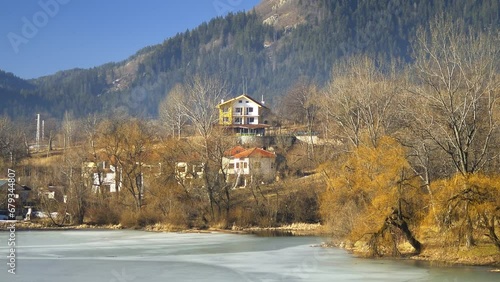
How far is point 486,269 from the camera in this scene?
2662 centimetres

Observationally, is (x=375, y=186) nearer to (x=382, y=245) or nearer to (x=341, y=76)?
(x=382, y=245)

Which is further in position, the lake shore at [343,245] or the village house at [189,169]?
the village house at [189,169]

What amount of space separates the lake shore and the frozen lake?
4.36 ft

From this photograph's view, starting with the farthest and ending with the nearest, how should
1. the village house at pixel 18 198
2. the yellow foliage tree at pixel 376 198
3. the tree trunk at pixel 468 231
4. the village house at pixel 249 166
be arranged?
the village house at pixel 249 166
the village house at pixel 18 198
the yellow foliage tree at pixel 376 198
the tree trunk at pixel 468 231

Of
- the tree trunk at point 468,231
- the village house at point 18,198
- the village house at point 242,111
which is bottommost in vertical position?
the tree trunk at point 468,231

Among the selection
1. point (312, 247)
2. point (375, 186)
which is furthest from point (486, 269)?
point (312, 247)

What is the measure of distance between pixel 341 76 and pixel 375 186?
98.6 feet

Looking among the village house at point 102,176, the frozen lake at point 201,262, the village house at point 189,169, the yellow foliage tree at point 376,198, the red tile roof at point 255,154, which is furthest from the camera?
the red tile roof at point 255,154

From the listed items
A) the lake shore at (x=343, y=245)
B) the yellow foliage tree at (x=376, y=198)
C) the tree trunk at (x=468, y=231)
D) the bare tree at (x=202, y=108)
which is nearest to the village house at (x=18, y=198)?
the lake shore at (x=343, y=245)

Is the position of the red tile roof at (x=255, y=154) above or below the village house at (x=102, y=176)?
above

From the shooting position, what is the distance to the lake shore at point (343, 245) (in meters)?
28.6

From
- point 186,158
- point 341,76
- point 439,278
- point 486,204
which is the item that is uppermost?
point 341,76

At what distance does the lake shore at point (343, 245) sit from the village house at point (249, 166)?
7608mm

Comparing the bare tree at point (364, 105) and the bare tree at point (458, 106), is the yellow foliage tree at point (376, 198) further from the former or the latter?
the bare tree at point (364, 105)
